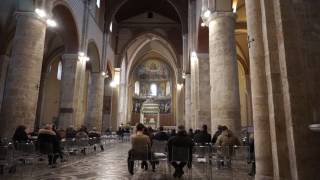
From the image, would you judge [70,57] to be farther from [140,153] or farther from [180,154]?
[180,154]

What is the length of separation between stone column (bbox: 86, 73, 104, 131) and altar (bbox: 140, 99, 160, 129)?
57.6 feet

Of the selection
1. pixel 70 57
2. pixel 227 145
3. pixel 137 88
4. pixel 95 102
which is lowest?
pixel 227 145

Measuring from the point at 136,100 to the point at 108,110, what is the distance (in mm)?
14925

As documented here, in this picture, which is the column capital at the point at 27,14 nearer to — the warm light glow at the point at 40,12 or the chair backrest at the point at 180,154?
the warm light glow at the point at 40,12

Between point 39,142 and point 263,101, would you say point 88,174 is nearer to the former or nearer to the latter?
point 39,142

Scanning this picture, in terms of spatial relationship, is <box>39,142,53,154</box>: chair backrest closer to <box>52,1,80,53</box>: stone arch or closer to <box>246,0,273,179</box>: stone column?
<box>246,0,273,179</box>: stone column

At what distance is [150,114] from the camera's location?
37781 millimetres

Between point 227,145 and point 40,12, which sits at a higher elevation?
point 40,12

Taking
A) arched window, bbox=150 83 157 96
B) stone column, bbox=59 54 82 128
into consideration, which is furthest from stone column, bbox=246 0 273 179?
arched window, bbox=150 83 157 96

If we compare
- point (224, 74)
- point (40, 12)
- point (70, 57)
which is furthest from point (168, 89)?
point (224, 74)

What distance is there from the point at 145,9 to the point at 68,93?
16.0 metres

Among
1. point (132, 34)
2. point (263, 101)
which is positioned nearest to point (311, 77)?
point (263, 101)

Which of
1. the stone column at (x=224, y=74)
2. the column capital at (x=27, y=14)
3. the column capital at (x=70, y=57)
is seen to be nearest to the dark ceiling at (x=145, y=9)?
the column capital at (x=70, y=57)

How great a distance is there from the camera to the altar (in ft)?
123
